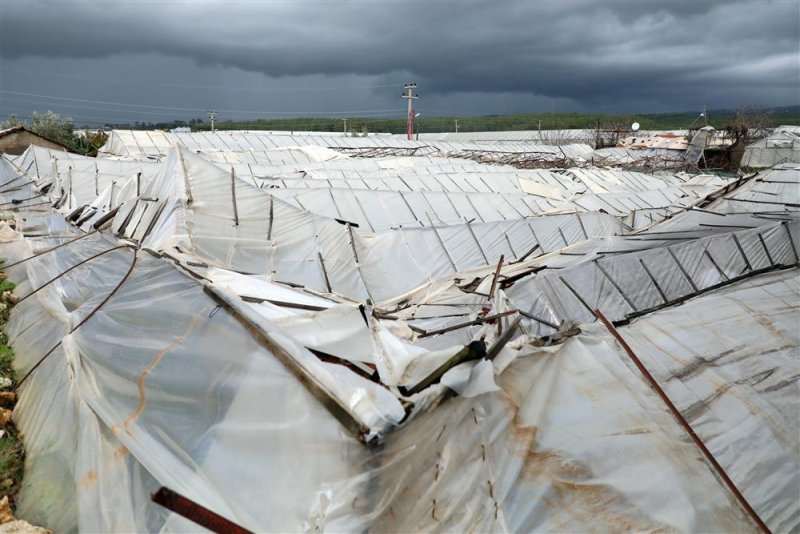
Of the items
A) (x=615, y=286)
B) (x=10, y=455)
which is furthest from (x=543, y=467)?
(x=10, y=455)

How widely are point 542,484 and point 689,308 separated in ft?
10.6

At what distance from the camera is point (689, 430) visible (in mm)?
4340

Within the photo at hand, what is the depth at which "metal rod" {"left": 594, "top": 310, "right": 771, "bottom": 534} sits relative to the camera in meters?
4.05

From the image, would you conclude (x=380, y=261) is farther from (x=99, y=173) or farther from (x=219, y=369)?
(x=99, y=173)

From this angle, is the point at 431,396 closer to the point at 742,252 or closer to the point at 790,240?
the point at 742,252

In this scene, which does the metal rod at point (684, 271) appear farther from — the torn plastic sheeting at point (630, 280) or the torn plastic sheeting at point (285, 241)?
the torn plastic sheeting at point (285, 241)

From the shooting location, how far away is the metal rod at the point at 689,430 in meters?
4.05

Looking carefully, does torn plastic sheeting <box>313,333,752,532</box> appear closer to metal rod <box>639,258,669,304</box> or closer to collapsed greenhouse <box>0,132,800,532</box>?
collapsed greenhouse <box>0,132,800,532</box>

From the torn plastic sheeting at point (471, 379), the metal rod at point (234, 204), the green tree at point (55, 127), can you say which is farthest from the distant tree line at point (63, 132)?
the torn plastic sheeting at point (471, 379)

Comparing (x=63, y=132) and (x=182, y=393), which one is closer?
(x=182, y=393)

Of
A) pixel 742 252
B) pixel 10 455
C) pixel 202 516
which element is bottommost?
pixel 10 455

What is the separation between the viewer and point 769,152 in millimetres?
45875

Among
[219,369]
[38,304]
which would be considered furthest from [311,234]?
[219,369]

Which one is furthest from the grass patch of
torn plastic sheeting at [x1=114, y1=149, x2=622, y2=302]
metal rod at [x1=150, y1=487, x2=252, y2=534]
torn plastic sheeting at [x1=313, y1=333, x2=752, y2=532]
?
torn plastic sheeting at [x1=313, y1=333, x2=752, y2=532]
